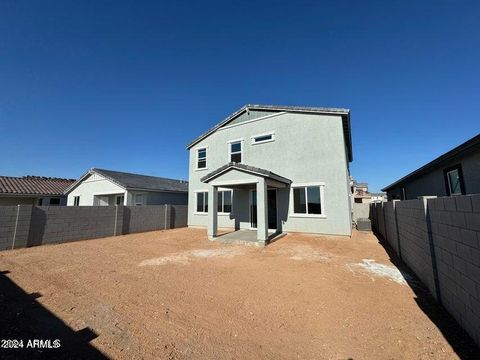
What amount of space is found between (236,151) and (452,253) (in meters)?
13.1

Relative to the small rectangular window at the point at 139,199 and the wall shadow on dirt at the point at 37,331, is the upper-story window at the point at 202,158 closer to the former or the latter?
the small rectangular window at the point at 139,199

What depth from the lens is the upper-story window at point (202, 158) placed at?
17198mm

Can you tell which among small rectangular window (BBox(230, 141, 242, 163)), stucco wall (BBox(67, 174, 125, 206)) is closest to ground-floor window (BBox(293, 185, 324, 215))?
small rectangular window (BBox(230, 141, 242, 163))

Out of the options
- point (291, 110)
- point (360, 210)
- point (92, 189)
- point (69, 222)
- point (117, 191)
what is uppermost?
point (291, 110)

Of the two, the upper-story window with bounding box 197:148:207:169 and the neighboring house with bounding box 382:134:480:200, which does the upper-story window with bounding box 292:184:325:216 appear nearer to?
the neighboring house with bounding box 382:134:480:200

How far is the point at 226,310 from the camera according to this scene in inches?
160

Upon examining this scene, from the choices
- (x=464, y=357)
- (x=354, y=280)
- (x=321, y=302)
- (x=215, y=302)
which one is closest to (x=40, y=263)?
(x=215, y=302)

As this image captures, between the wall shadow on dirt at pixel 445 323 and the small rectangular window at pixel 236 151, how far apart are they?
37.9 ft

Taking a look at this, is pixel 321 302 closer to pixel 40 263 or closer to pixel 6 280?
pixel 6 280

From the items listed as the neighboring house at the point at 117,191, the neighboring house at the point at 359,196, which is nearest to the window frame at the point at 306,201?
the neighboring house at the point at 117,191

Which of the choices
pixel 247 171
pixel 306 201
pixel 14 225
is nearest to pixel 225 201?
pixel 247 171

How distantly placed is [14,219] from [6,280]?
17.0 feet

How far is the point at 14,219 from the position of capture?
30.5 ft

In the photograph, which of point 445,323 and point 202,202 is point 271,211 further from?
point 445,323
